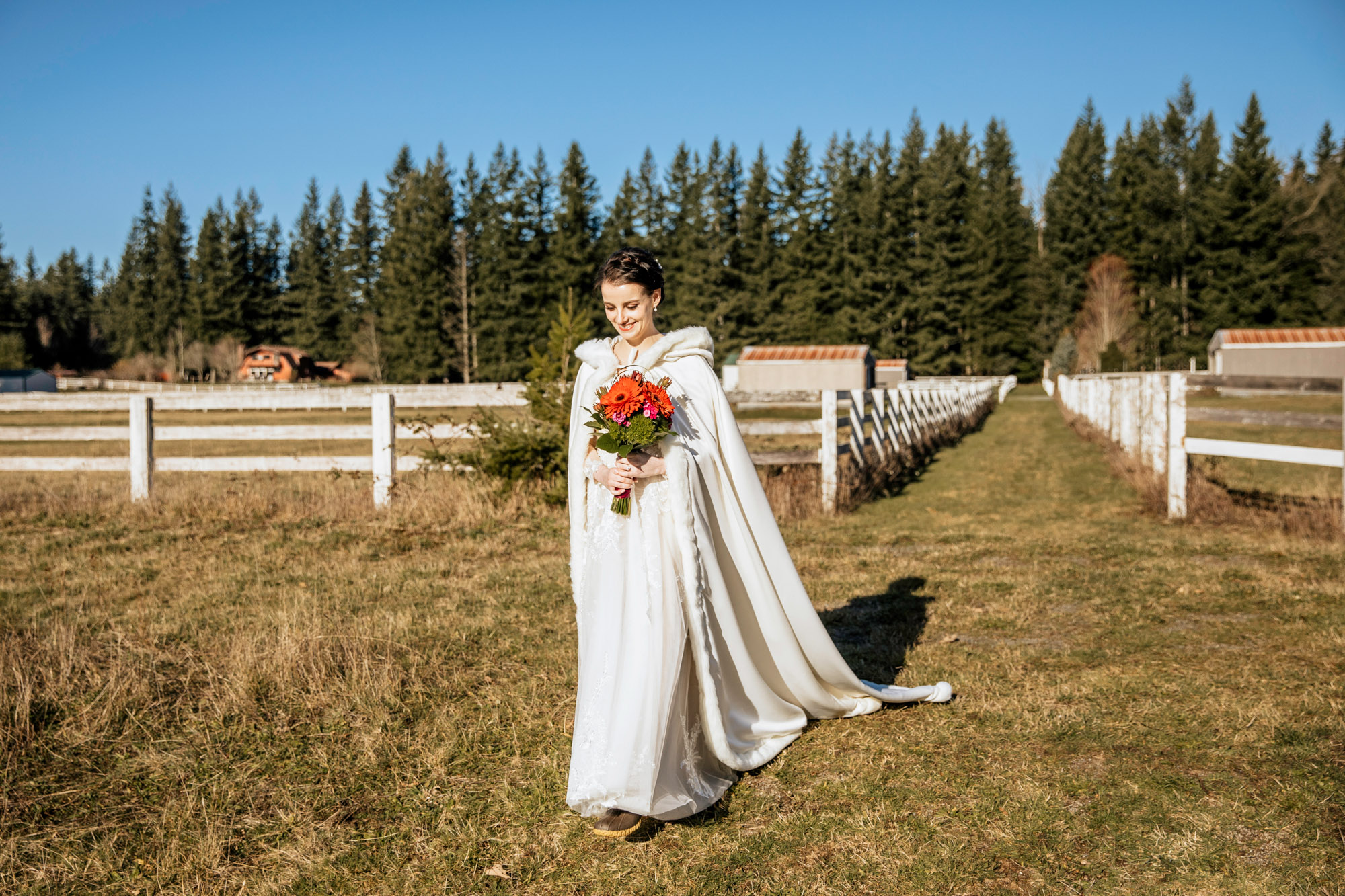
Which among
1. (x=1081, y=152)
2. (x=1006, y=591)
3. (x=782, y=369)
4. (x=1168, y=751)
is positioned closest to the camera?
(x=1168, y=751)

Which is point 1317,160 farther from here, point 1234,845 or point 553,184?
point 1234,845

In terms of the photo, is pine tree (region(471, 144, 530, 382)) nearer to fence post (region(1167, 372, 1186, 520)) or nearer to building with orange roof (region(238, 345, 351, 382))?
building with orange roof (region(238, 345, 351, 382))

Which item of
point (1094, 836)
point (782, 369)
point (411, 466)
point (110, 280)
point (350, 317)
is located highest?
point (110, 280)

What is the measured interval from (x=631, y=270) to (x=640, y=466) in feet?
2.23

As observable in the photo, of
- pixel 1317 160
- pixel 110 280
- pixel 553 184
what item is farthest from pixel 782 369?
pixel 110 280

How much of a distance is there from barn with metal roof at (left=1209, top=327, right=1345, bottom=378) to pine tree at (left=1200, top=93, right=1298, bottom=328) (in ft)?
37.9

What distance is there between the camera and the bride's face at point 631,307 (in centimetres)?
319

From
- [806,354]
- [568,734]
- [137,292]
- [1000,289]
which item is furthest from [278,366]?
[568,734]

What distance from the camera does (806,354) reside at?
4775cm

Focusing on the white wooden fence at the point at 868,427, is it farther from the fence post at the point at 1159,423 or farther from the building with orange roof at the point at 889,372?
the building with orange roof at the point at 889,372

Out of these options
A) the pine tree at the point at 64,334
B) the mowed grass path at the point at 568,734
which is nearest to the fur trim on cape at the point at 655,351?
the mowed grass path at the point at 568,734

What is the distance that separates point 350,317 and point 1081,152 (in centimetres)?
5718

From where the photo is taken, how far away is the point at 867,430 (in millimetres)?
12461

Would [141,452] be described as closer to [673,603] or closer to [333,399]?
[333,399]
